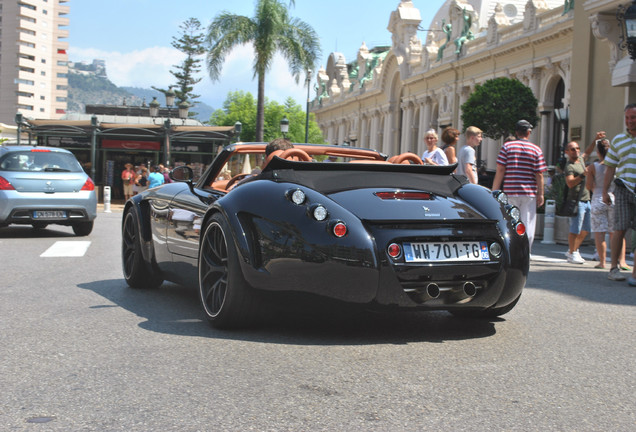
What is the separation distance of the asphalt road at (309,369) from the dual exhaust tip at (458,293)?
0.27 m

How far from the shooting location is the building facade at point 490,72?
88.2 feet

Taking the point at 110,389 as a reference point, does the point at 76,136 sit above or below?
above

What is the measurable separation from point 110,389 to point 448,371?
159 cm

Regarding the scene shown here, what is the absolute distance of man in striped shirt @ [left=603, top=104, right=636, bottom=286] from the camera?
9148 millimetres

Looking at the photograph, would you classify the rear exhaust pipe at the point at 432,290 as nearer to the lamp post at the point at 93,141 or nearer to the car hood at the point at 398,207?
the car hood at the point at 398,207

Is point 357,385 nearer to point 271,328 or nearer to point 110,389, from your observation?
point 110,389

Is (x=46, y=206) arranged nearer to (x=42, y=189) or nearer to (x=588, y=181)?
(x=42, y=189)

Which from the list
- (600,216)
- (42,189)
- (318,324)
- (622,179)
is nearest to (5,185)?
(42,189)

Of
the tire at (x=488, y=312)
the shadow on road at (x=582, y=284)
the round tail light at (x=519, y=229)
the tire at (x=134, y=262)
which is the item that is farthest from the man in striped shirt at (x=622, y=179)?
the tire at (x=134, y=262)

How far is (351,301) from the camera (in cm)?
489

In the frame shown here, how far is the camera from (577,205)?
12.3 m

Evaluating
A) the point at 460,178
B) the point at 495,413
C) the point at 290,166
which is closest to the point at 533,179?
the point at 460,178

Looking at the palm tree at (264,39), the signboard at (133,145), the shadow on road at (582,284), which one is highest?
the palm tree at (264,39)

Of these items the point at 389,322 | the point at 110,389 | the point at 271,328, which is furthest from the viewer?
the point at 389,322
